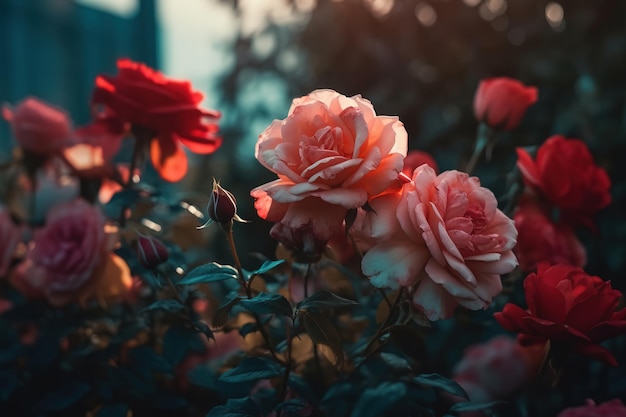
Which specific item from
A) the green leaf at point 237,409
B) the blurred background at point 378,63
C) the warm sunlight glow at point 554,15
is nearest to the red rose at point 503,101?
the blurred background at point 378,63

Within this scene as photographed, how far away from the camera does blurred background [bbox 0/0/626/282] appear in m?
1.47

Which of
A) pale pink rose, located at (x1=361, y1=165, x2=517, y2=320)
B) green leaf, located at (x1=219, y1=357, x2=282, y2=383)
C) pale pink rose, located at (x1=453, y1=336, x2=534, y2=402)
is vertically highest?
pale pink rose, located at (x1=361, y1=165, x2=517, y2=320)

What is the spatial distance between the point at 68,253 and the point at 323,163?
391 millimetres

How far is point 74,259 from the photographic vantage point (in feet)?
2.42

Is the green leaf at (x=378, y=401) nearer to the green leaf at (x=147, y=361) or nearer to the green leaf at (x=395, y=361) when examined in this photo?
the green leaf at (x=395, y=361)

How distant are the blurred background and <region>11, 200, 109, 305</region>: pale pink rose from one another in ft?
0.96

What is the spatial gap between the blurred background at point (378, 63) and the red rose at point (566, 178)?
7cm

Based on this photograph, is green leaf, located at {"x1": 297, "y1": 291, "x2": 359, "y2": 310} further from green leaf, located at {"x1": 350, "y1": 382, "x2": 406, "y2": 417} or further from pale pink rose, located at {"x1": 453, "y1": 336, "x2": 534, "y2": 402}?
pale pink rose, located at {"x1": 453, "y1": 336, "x2": 534, "y2": 402}

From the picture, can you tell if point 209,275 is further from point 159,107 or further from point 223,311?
point 159,107

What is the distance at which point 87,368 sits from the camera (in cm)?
75

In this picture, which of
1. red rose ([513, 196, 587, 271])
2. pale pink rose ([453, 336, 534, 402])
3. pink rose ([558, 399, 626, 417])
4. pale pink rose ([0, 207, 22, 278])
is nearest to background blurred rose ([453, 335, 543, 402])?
pale pink rose ([453, 336, 534, 402])

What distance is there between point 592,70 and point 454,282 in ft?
4.08

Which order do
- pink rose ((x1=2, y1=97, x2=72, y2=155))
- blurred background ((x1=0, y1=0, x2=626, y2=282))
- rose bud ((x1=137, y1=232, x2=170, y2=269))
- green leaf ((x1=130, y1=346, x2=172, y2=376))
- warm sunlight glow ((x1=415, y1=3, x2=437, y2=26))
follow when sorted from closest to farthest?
rose bud ((x1=137, y1=232, x2=170, y2=269)) → green leaf ((x1=130, y1=346, x2=172, y2=376)) → pink rose ((x1=2, y1=97, x2=72, y2=155)) → blurred background ((x1=0, y1=0, x2=626, y2=282)) → warm sunlight glow ((x1=415, y1=3, x2=437, y2=26))

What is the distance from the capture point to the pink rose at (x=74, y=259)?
29.0 inches
